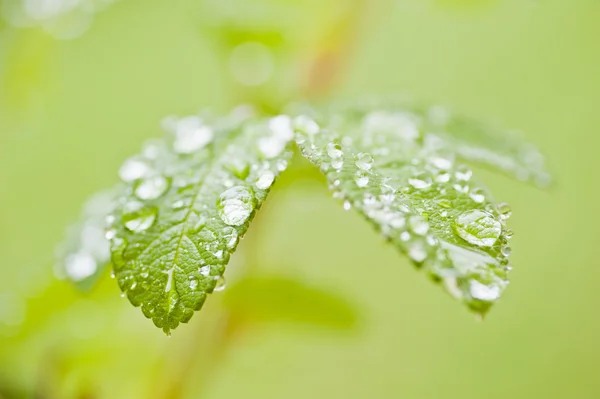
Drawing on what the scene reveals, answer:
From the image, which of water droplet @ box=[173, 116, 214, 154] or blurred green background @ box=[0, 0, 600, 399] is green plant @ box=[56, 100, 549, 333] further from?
blurred green background @ box=[0, 0, 600, 399]

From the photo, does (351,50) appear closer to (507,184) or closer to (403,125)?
(403,125)

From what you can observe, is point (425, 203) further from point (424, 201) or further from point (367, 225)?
point (367, 225)

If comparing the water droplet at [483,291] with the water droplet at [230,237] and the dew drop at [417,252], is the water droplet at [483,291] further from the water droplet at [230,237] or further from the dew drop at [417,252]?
the water droplet at [230,237]

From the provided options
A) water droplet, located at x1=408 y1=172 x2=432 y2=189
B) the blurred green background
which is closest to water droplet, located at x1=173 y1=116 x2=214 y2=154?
water droplet, located at x1=408 y1=172 x2=432 y2=189

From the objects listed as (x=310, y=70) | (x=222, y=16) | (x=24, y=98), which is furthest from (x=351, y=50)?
(x=24, y=98)

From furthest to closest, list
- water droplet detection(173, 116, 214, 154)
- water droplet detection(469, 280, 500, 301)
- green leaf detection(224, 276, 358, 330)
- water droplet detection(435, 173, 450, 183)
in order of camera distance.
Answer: green leaf detection(224, 276, 358, 330) → water droplet detection(173, 116, 214, 154) → water droplet detection(435, 173, 450, 183) → water droplet detection(469, 280, 500, 301)

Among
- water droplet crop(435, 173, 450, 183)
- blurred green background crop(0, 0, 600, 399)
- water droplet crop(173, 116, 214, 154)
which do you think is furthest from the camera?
blurred green background crop(0, 0, 600, 399)
